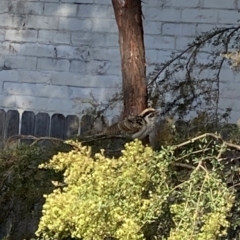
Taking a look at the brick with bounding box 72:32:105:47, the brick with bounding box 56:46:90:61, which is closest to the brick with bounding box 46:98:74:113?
the brick with bounding box 56:46:90:61

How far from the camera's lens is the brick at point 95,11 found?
565 cm

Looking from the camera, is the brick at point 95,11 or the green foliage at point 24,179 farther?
the brick at point 95,11

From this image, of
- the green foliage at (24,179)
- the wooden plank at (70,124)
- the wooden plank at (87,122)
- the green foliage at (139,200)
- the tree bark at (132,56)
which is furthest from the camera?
the wooden plank at (70,124)

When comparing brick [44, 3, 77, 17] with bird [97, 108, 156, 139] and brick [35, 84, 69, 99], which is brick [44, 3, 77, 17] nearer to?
brick [35, 84, 69, 99]

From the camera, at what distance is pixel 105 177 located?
1836mm

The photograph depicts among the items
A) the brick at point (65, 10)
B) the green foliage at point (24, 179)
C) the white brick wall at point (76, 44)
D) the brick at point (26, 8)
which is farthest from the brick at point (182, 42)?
the green foliage at point (24, 179)

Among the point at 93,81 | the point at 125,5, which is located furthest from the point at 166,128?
the point at 93,81

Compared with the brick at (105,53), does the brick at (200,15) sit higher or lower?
higher

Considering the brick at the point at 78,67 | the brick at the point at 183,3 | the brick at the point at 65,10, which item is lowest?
the brick at the point at 78,67

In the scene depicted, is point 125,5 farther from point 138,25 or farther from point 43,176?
point 43,176

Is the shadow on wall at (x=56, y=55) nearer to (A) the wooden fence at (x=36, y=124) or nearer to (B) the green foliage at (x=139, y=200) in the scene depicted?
(A) the wooden fence at (x=36, y=124)

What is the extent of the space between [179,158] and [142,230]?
0.24 meters

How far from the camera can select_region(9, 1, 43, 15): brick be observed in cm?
575

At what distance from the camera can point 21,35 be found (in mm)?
5797
